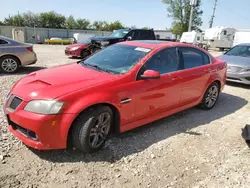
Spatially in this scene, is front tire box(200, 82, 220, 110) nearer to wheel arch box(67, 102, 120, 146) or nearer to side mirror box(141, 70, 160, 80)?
side mirror box(141, 70, 160, 80)

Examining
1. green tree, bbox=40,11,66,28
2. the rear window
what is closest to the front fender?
the rear window

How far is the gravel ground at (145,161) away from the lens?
270 centimetres

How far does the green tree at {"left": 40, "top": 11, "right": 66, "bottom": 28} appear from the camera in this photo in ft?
168

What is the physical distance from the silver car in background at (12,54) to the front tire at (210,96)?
6.18 m

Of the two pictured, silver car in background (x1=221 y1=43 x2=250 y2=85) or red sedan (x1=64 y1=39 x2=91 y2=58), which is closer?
silver car in background (x1=221 y1=43 x2=250 y2=85)

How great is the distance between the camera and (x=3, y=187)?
2.49 metres

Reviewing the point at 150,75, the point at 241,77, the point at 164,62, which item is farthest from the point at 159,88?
the point at 241,77

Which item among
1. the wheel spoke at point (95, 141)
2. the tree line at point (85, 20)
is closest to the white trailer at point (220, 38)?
the tree line at point (85, 20)

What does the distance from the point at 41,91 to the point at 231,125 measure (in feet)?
11.8

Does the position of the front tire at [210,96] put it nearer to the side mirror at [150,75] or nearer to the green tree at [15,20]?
the side mirror at [150,75]

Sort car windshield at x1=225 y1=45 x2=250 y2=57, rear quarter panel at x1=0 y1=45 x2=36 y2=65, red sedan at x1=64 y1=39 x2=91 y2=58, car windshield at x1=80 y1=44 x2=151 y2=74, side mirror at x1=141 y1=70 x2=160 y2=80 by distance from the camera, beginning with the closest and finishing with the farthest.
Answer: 1. side mirror at x1=141 y1=70 x2=160 y2=80
2. car windshield at x1=80 y1=44 x2=151 y2=74
3. rear quarter panel at x1=0 y1=45 x2=36 y2=65
4. car windshield at x1=225 y1=45 x2=250 y2=57
5. red sedan at x1=64 y1=39 x2=91 y2=58

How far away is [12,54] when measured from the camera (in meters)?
7.73

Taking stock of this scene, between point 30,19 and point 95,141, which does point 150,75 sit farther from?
point 30,19

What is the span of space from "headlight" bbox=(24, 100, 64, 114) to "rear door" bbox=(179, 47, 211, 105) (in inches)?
91.4
